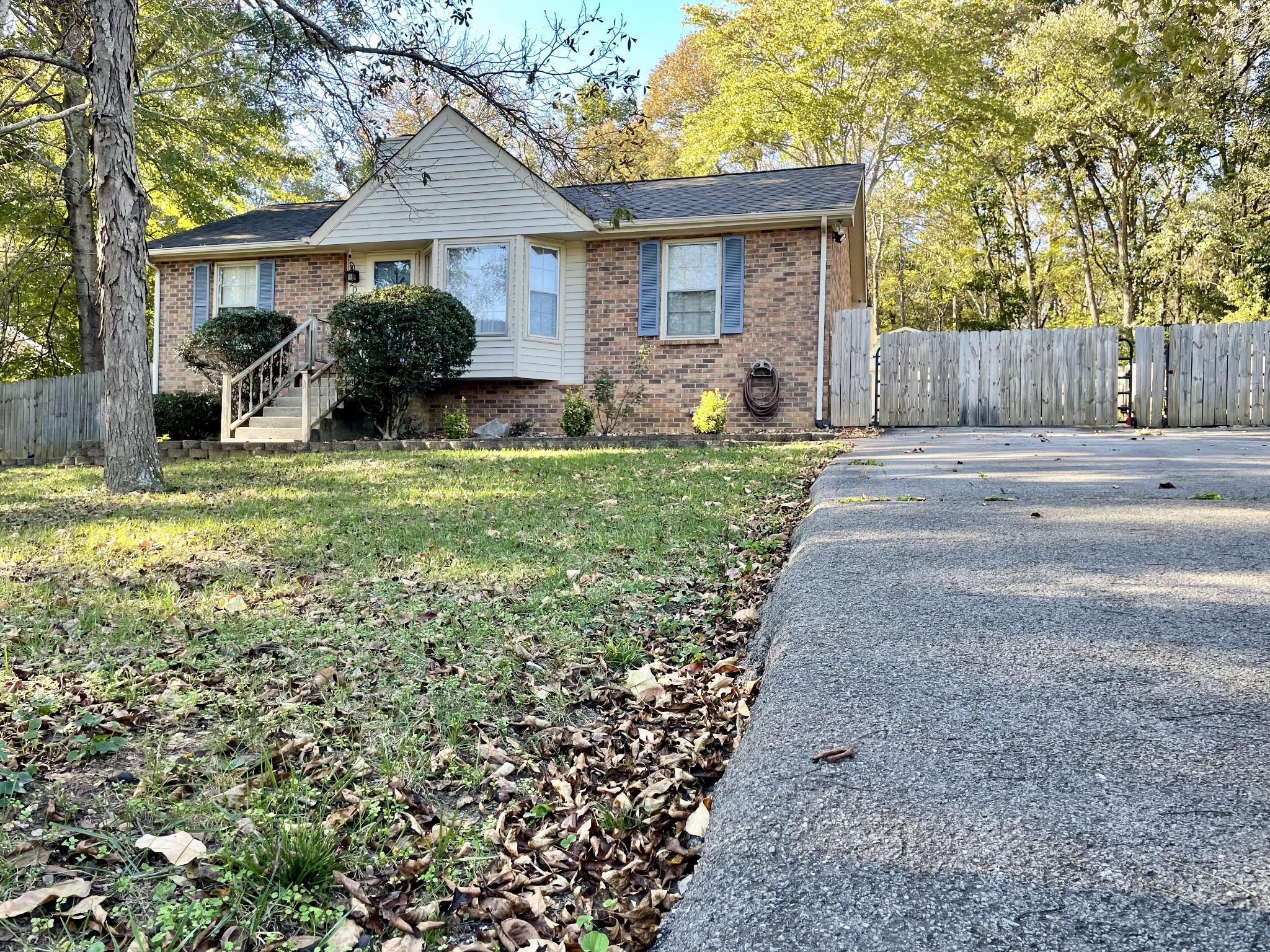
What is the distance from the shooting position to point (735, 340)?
13547 millimetres

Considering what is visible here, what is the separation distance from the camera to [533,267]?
46.1ft

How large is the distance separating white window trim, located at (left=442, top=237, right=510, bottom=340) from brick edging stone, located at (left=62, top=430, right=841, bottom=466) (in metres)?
2.62

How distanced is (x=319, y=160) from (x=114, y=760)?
2047 centimetres

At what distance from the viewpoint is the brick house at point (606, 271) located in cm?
1329

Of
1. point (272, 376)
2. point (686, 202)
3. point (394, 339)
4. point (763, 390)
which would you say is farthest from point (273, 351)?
point (763, 390)

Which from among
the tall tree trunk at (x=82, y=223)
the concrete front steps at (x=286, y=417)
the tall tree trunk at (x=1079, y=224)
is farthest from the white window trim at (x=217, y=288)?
the tall tree trunk at (x=1079, y=224)

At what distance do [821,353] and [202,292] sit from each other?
11.3 meters

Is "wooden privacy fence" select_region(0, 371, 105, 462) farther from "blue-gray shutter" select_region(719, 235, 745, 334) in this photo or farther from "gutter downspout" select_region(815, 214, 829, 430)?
"gutter downspout" select_region(815, 214, 829, 430)

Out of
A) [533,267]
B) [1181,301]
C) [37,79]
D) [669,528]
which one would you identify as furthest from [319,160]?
[1181,301]

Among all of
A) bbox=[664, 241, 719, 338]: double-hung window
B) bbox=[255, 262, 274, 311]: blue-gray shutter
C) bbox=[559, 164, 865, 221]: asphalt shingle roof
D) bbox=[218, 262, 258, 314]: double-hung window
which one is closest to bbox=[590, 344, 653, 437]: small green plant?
bbox=[664, 241, 719, 338]: double-hung window

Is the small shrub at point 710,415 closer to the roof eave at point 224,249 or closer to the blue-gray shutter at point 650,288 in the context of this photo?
the blue-gray shutter at point 650,288

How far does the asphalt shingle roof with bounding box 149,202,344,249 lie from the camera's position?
15297 mm

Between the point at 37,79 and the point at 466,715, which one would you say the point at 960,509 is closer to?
the point at 466,715

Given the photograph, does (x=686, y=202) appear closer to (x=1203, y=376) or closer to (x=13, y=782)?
(x=1203, y=376)
